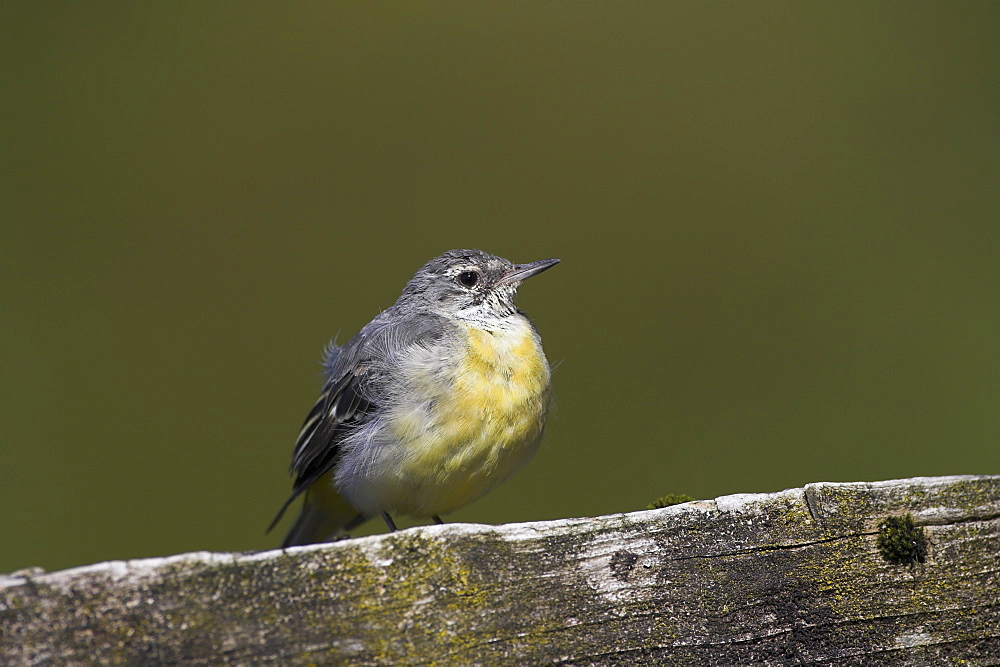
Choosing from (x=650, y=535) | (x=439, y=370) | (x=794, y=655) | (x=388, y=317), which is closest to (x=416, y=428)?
(x=439, y=370)

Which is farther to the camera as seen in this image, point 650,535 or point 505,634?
point 650,535

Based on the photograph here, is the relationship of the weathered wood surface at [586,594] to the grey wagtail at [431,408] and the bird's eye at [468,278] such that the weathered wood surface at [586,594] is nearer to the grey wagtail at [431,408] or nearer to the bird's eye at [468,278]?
the grey wagtail at [431,408]

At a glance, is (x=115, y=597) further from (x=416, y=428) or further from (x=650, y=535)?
(x=416, y=428)

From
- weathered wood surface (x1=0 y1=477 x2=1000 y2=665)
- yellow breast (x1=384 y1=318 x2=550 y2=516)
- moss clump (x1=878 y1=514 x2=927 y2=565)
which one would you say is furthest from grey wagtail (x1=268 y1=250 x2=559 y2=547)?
moss clump (x1=878 y1=514 x2=927 y2=565)

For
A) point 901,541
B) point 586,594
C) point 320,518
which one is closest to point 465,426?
point 320,518

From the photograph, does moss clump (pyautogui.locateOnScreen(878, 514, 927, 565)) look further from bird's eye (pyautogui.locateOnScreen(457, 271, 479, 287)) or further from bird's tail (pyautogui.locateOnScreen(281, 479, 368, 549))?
bird's tail (pyautogui.locateOnScreen(281, 479, 368, 549))
